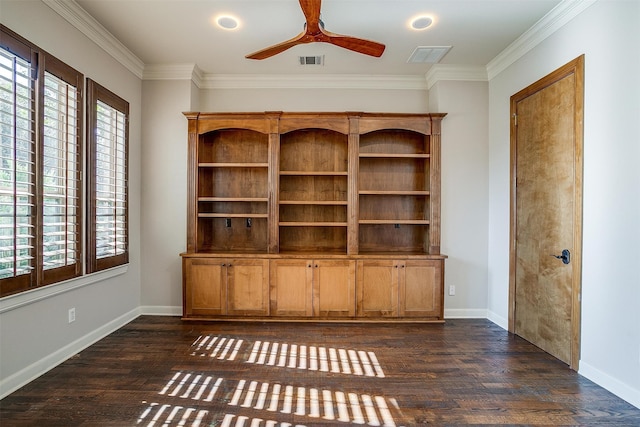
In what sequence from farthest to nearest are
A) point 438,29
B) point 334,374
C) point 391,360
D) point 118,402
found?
1. point 438,29
2. point 391,360
3. point 334,374
4. point 118,402

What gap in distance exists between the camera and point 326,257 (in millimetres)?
3965

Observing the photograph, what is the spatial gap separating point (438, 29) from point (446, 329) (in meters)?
3.10

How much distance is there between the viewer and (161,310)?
423 centimetres

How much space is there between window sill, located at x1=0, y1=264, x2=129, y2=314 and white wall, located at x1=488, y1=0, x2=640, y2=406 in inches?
167

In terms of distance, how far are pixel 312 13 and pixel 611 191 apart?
2.51 meters

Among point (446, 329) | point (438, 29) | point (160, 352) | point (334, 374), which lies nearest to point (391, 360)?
point (334, 374)

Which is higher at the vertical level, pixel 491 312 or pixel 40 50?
pixel 40 50

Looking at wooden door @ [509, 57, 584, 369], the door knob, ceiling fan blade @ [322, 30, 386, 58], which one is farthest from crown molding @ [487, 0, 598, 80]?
the door knob

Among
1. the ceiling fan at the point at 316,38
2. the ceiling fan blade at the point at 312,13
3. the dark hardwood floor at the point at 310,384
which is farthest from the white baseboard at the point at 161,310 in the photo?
the ceiling fan blade at the point at 312,13

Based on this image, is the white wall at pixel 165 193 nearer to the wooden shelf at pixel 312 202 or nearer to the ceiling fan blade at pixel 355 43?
the wooden shelf at pixel 312 202

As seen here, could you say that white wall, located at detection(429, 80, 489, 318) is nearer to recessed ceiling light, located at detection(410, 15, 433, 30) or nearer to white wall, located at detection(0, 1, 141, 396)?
recessed ceiling light, located at detection(410, 15, 433, 30)

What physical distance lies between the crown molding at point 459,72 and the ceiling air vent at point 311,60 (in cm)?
138

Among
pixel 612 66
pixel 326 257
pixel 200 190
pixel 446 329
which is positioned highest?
pixel 612 66

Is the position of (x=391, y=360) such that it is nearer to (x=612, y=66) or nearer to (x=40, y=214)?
(x=612, y=66)
